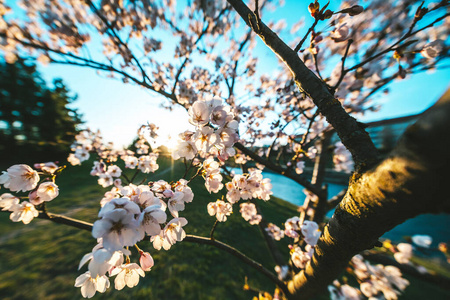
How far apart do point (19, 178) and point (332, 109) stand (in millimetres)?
2651

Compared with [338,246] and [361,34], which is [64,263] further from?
[361,34]

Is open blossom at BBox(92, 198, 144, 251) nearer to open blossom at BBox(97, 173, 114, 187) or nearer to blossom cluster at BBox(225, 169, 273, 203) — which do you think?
blossom cluster at BBox(225, 169, 273, 203)

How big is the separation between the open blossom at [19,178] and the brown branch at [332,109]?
2353mm

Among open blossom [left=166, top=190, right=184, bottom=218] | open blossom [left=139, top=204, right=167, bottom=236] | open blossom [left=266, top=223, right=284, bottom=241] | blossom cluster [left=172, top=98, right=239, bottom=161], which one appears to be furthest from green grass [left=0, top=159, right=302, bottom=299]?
blossom cluster [left=172, top=98, right=239, bottom=161]

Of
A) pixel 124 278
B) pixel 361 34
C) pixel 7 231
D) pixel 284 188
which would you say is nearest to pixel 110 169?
pixel 124 278

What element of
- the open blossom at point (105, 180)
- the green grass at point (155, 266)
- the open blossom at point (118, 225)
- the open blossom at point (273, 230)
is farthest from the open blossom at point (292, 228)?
the open blossom at point (105, 180)

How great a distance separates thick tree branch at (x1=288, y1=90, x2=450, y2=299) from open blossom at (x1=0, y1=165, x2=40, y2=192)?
2.50m

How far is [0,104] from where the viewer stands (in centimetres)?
1341

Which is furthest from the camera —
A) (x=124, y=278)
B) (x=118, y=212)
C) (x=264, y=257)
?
(x=264, y=257)

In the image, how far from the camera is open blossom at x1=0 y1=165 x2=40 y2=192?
147cm

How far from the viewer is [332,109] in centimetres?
86

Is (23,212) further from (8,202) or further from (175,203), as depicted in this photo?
(175,203)

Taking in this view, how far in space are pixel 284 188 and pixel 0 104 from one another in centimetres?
2602

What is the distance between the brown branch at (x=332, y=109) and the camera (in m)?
0.76
